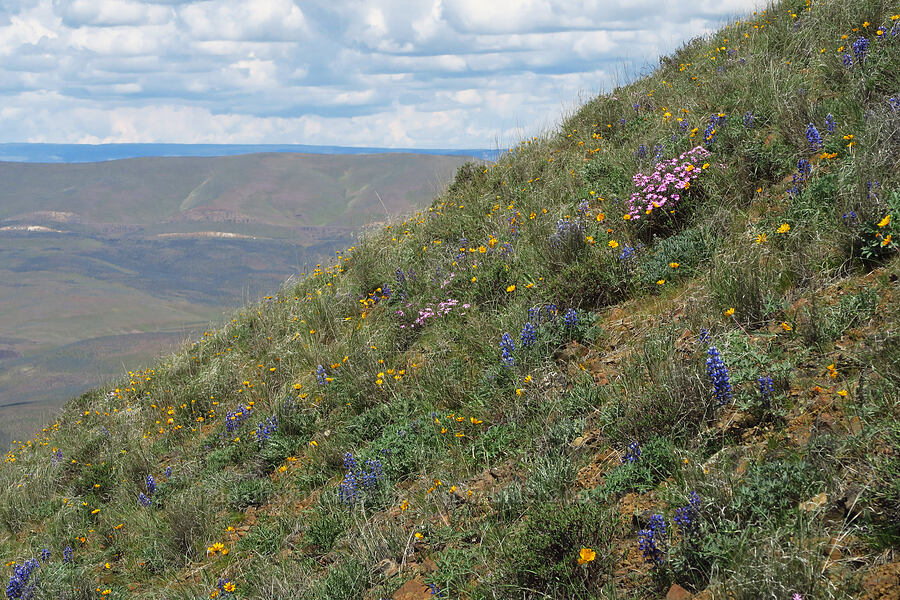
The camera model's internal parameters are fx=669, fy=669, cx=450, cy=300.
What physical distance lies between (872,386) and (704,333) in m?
0.98

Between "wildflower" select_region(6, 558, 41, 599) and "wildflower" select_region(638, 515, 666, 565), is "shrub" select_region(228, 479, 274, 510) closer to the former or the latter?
"wildflower" select_region(6, 558, 41, 599)

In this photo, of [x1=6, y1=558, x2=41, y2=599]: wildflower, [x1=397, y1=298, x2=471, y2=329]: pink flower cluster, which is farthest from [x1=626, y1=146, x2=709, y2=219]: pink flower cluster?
[x1=6, y1=558, x2=41, y2=599]: wildflower

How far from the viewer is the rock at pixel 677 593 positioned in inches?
98.3

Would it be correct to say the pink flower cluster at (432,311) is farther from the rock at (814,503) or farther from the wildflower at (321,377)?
the rock at (814,503)

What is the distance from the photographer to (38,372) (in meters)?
170

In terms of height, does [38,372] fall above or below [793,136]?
below

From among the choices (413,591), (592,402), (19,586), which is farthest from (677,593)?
(19,586)

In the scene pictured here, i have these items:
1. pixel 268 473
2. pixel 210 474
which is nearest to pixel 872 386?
pixel 268 473

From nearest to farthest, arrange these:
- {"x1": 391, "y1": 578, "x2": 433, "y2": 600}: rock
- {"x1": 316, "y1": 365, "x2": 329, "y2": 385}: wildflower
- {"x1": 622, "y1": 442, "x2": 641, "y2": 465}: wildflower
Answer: {"x1": 391, "y1": 578, "x2": 433, "y2": 600}: rock < {"x1": 622, "y1": 442, "x2": 641, "y2": 465}: wildflower < {"x1": 316, "y1": 365, "x2": 329, "y2": 385}: wildflower

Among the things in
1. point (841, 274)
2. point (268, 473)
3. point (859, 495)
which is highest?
point (841, 274)

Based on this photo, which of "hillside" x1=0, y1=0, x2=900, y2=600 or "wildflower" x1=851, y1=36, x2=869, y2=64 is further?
"wildflower" x1=851, y1=36, x2=869, y2=64

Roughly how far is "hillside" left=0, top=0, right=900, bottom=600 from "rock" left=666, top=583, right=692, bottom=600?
67 mm

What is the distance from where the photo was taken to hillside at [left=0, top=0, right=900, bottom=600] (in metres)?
2.74

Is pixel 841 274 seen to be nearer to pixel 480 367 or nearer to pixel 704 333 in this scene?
pixel 704 333
